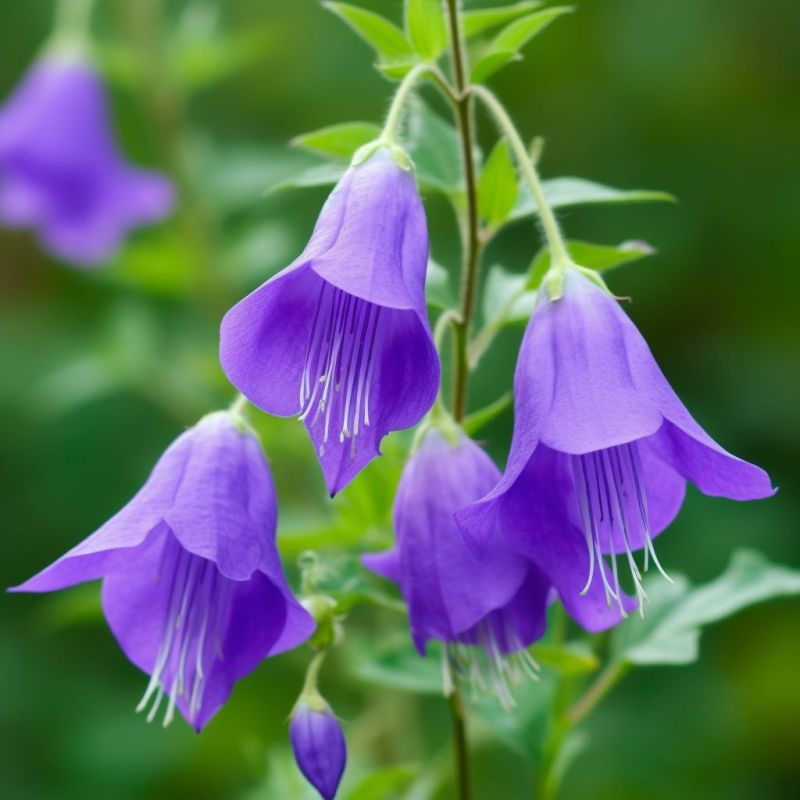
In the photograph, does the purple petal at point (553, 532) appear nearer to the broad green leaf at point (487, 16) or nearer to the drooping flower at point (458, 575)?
the drooping flower at point (458, 575)

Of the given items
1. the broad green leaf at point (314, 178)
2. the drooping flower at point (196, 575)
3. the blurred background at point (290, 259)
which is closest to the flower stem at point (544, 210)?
the broad green leaf at point (314, 178)

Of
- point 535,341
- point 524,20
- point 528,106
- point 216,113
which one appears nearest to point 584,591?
point 535,341

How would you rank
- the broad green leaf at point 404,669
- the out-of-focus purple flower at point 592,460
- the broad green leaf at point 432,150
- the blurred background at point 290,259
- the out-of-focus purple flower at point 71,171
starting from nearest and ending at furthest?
the out-of-focus purple flower at point 592,460, the broad green leaf at point 432,150, the broad green leaf at point 404,669, the blurred background at point 290,259, the out-of-focus purple flower at point 71,171

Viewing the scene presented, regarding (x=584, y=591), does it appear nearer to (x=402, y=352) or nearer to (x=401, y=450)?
(x=402, y=352)

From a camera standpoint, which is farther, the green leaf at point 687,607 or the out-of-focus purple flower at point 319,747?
the green leaf at point 687,607

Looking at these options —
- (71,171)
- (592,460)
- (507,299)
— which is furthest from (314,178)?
(71,171)

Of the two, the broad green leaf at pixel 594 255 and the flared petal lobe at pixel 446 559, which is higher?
the broad green leaf at pixel 594 255

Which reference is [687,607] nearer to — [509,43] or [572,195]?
[572,195]
